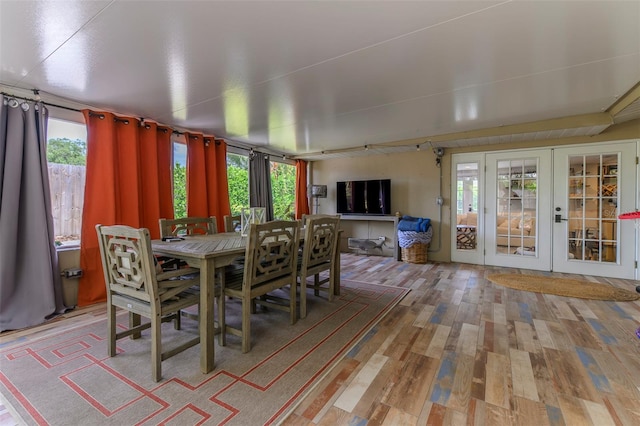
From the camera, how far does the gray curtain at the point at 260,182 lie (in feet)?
16.7

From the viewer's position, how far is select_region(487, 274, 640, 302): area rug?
10.5ft

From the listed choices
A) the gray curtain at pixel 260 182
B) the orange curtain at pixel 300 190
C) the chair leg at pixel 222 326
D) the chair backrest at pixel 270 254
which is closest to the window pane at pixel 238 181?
the gray curtain at pixel 260 182

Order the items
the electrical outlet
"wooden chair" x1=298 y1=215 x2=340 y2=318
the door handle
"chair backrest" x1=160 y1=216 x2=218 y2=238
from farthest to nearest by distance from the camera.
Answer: the door handle, the electrical outlet, "chair backrest" x1=160 y1=216 x2=218 y2=238, "wooden chair" x1=298 y1=215 x2=340 y2=318

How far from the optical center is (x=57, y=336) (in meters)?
2.29

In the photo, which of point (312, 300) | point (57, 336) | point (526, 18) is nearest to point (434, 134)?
point (526, 18)

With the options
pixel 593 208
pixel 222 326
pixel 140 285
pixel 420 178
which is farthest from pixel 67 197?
pixel 593 208

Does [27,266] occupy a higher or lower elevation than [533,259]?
higher

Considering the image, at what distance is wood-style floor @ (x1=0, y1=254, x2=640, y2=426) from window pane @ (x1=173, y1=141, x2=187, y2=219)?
157 centimetres

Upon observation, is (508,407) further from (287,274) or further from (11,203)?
(11,203)

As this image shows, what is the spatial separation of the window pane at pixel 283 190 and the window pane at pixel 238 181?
69 centimetres

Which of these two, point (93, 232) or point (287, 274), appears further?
point (93, 232)

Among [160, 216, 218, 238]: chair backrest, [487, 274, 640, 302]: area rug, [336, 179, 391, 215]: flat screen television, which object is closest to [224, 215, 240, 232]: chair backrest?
[160, 216, 218, 238]: chair backrest

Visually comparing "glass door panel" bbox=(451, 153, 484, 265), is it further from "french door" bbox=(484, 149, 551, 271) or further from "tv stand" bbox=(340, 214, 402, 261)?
"tv stand" bbox=(340, 214, 402, 261)

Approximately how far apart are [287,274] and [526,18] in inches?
94.4
